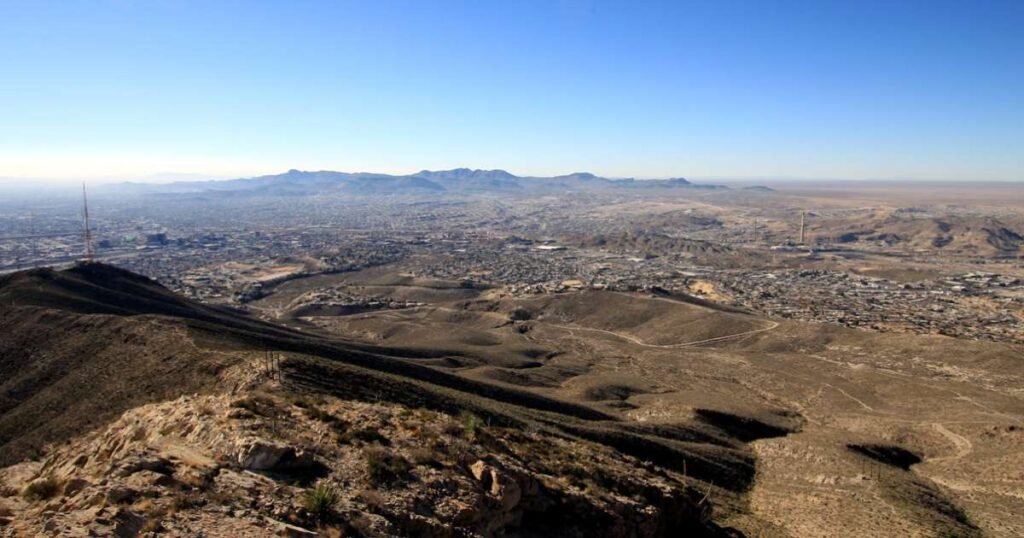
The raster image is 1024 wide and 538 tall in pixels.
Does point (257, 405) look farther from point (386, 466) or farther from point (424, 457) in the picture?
point (424, 457)

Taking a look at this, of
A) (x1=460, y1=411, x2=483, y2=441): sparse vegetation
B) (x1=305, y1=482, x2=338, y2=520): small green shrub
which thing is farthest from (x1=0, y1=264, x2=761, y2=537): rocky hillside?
(x1=460, y1=411, x2=483, y2=441): sparse vegetation

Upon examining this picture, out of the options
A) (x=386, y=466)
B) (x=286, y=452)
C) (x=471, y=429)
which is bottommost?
(x=471, y=429)

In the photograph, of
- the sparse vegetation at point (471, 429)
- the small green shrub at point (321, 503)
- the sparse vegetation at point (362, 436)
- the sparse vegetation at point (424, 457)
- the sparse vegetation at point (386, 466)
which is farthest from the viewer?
the sparse vegetation at point (471, 429)

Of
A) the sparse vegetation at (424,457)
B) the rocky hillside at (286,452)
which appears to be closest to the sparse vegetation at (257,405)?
the rocky hillside at (286,452)

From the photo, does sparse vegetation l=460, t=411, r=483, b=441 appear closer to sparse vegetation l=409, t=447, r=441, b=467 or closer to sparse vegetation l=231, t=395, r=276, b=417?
sparse vegetation l=409, t=447, r=441, b=467

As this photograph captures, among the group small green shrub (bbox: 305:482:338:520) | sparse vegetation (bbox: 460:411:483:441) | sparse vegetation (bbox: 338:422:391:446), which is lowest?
sparse vegetation (bbox: 460:411:483:441)

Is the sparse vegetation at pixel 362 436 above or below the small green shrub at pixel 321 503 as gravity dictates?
below

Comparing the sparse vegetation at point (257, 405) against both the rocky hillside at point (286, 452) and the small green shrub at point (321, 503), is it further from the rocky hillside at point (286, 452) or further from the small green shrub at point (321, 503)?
the small green shrub at point (321, 503)

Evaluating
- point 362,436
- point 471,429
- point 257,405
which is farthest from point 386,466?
point 257,405

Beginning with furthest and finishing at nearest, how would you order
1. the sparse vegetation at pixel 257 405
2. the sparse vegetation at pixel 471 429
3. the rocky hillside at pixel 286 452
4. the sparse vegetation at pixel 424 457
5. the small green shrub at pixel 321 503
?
the sparse vegetation at pixel 471 429 < the sparse vegetation at pixel 257 405 < the sparse vegetation at pixel 424 457 < the small green shrub at pixel 321 503 < the rocky hillside at pixel 286 452
